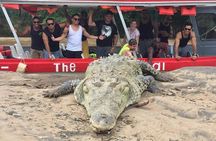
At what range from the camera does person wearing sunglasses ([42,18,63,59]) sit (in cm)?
1162

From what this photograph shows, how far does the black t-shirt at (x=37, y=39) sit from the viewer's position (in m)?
11.8

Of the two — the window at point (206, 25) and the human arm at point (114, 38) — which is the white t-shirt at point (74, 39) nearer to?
the human arm at point (114, 38)

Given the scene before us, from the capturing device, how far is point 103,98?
283 inches

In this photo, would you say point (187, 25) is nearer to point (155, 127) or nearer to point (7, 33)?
point (7, 33)

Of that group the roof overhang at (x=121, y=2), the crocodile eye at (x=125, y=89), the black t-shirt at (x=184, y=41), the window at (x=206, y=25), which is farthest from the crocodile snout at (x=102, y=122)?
the window at (x=206, y=25)

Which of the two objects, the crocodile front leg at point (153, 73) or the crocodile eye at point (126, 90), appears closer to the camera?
the crocodile eye at point (126, 90)

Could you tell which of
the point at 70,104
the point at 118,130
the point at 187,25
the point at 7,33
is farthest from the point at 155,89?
the point at 7,33

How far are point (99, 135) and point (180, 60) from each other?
605 centimetres

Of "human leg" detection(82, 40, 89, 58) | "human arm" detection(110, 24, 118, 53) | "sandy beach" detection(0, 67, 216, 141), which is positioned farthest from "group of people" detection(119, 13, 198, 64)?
"sandy beach" detection(0, 67, 216, 141)

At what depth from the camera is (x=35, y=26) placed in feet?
38.4

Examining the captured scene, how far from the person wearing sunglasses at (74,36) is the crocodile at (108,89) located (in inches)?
81.9

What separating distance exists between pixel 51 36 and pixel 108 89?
14.8 feet

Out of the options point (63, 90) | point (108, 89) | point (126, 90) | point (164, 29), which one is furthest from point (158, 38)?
point (108, 89)

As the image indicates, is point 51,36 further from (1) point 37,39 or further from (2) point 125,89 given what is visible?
(2) point 125,89
